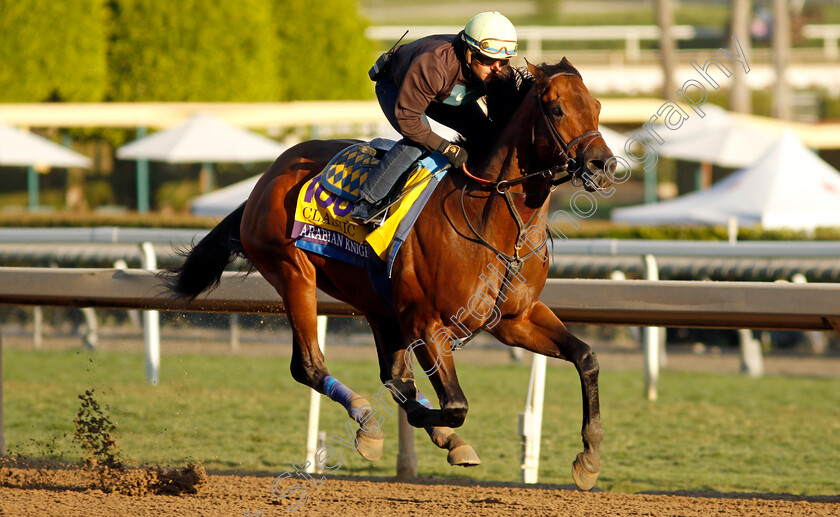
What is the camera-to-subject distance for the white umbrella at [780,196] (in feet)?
38.9

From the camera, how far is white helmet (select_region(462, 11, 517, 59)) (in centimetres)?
409

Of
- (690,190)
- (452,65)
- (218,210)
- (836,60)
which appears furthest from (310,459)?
(836,60)

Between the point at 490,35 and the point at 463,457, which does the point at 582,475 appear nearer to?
the point at 463,457

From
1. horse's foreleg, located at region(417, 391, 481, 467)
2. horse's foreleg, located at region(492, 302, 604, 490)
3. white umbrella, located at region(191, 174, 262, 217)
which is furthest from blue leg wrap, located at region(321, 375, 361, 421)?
white umbrella, located at region(191, 174, 262, 217)

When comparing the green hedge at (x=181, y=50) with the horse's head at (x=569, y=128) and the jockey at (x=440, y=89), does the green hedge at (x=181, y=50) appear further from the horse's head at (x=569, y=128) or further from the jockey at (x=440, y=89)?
the horse's head at (x=569, y=128)

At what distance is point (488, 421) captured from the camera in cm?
731

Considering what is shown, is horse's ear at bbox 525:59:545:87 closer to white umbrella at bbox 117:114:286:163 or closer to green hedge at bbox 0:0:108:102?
white umbrella at bbox 117:114:286:163

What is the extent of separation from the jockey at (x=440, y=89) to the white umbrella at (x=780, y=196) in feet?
27.1

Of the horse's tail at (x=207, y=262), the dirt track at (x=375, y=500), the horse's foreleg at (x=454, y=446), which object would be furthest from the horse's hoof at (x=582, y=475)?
the horse's tail at (x=207, y=262)

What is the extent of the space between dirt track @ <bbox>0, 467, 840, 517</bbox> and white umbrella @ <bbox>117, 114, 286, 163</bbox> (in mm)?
10568

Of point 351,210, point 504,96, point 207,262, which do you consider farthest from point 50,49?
point 504,96

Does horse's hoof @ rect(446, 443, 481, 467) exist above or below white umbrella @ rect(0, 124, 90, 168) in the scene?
below

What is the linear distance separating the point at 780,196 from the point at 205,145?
26.2ft

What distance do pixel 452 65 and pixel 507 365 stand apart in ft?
19.9
